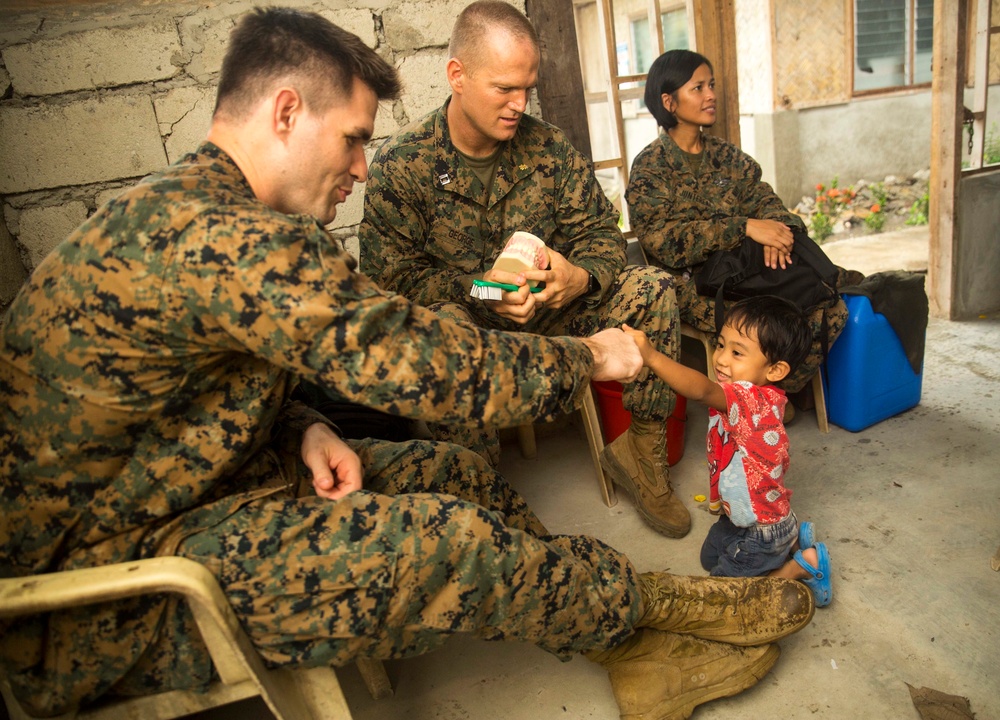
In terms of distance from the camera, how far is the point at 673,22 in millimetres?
8625

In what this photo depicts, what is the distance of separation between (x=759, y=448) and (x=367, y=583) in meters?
1.25

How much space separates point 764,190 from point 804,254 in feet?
1.69

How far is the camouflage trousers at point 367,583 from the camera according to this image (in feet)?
4.45

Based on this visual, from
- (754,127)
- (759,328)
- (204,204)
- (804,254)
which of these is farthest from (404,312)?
(754,127)

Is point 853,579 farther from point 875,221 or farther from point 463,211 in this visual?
point 875,221

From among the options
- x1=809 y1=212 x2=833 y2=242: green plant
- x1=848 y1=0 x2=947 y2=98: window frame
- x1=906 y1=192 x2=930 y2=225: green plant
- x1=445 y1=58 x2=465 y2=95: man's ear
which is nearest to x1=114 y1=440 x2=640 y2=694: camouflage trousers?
x1=445 y1=58 x2=465 y2=95: man's ear

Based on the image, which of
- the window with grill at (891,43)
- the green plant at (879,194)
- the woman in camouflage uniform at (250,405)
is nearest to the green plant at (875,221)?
the green plant at (879,194)

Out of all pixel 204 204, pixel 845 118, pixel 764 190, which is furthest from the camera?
pixel 845 118

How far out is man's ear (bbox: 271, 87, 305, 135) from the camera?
4.83 ft

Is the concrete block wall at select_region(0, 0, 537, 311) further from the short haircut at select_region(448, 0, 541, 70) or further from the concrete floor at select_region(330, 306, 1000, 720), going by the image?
the concrete floor at select_region(330, 306, 1000, 720)

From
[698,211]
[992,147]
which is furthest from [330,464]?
[992,147]

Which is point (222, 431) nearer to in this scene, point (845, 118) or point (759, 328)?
point (759, 328)

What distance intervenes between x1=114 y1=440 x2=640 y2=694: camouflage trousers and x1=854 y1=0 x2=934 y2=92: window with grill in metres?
8.63

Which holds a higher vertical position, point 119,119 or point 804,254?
point 119,119
